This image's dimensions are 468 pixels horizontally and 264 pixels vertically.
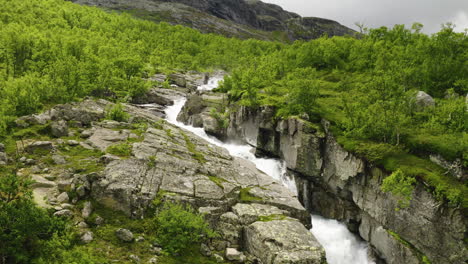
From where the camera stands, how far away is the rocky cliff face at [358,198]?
24.3 meters

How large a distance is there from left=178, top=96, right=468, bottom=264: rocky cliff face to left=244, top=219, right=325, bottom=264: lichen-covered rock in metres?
9.99

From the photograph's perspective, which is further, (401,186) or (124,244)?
(401,186)

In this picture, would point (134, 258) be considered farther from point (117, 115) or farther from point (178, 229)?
point (117, 115)

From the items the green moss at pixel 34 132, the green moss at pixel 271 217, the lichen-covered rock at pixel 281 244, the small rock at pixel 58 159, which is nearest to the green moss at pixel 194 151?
the green moss at pixel 271 217

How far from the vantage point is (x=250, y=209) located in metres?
26.2

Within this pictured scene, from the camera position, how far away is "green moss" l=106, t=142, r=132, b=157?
28506 mm

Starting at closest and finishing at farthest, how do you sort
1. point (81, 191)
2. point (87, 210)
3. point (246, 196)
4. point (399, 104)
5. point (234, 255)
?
point (87, 210) < point (234, 255) < point (81, 191) < point (246, 196) < point (399, 104)

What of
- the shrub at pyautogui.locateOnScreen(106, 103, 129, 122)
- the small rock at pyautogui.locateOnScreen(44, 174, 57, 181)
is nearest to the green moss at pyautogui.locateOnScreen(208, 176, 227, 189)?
the small rock at pyautogui.locateOnScreen(44, 174, 57, 181)

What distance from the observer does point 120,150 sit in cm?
2894

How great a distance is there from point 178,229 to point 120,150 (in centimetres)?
1219

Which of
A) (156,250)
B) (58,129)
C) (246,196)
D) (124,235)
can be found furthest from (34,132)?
(246,196)

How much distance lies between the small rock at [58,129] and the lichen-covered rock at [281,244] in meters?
21.5

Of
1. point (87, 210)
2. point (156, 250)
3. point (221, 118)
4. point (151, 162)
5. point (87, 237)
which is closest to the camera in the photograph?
point (87, 237)

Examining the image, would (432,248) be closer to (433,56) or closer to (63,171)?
(63,171)
